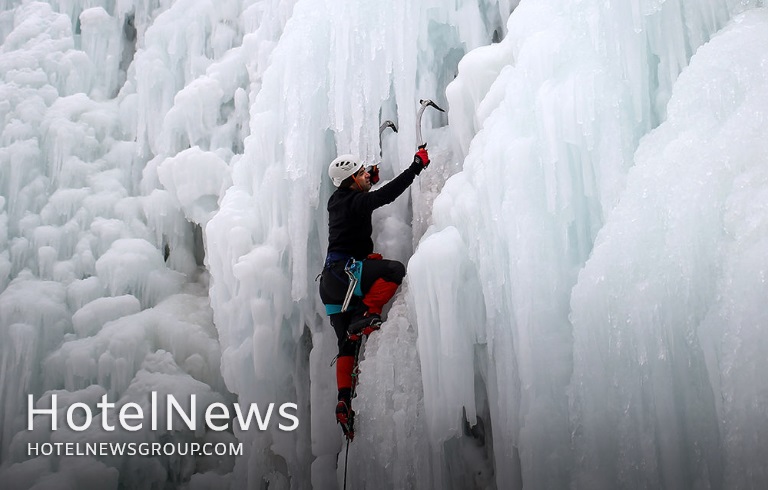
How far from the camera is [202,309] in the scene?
622cm

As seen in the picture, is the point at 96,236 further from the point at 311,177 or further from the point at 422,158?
the point at 422,158

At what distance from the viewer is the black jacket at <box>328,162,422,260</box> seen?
4.25 m

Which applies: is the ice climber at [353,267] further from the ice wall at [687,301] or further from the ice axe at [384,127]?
the ice wall at [687,301]

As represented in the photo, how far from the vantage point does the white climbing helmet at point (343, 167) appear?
443cm

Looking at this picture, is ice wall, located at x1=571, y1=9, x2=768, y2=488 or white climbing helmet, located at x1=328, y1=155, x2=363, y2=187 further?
white climbing helmet, located at x1=328, y1=155, x2=363, y2=187

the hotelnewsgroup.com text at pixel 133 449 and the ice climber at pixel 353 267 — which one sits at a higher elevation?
the ice climber at pixel 353 267

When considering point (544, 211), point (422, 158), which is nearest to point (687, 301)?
point (544, 211)

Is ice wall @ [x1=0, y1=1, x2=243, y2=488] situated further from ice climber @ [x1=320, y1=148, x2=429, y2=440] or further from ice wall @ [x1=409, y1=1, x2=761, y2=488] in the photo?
ice wall @ [x1=409, y1=1, x2=761, y2=488]

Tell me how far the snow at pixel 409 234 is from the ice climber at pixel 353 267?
13cm

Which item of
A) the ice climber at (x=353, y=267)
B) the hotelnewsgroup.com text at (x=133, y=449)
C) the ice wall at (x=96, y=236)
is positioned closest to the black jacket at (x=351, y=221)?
the ice climber at (x=353, y=267)

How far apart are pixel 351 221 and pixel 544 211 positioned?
1413 millimetres

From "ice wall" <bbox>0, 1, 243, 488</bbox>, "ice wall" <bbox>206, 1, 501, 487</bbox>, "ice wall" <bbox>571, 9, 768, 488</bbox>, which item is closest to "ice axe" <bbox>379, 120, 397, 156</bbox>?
"ice wall" <bbox>206, 1, 501, 487</bbox>

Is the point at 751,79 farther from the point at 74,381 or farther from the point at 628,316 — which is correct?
the point at 74,381

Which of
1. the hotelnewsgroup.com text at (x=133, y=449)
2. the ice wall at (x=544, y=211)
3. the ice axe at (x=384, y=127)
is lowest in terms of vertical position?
the hotelnewsgroup.com text at (x=133, y=449)
